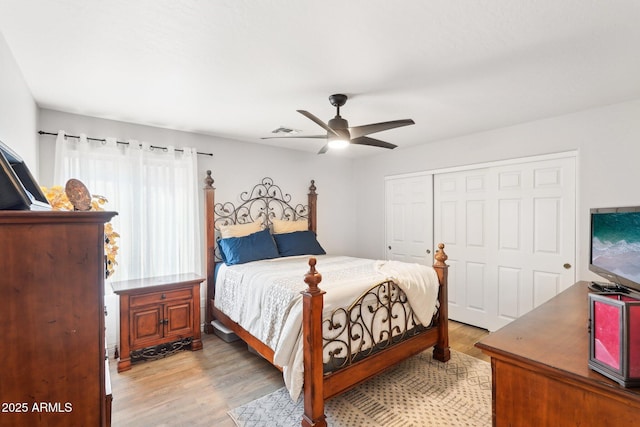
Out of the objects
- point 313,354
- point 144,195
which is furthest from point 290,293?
point 144,195

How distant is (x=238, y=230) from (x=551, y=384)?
328cm

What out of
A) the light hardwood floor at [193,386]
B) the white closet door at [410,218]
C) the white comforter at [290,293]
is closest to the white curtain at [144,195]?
the white comforter at [290,293]

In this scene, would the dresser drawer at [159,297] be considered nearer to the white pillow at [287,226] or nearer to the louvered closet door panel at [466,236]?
the white pillow at [287,226]

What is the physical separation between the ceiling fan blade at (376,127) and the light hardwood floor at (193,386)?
2.20 metres

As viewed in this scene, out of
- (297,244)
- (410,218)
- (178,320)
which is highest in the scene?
(410,218)

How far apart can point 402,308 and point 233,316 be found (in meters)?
1.64

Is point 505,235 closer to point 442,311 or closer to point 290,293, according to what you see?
point 442,311

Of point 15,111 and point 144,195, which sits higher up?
point 15,111

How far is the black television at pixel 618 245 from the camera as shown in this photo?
1410 millimetres

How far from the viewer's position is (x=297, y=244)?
4012mm

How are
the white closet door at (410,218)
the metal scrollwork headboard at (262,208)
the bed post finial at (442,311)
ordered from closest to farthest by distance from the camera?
the bed post finial at (442,311), the metal scrollwork headboard at (262,208), the white closet door at (410,218)

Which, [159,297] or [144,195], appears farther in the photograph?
[144,195]

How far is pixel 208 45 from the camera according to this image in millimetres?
1761

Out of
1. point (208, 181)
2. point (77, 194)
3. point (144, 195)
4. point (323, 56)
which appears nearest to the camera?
point (77, 194)
